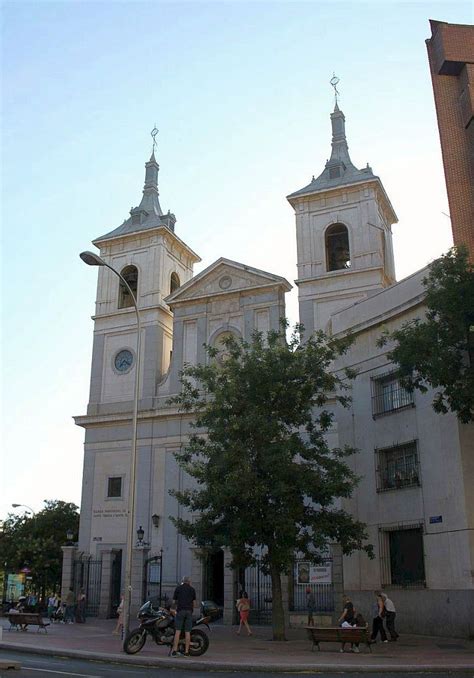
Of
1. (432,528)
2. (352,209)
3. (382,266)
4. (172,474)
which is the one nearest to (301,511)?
(432,528)

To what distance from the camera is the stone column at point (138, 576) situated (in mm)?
35031

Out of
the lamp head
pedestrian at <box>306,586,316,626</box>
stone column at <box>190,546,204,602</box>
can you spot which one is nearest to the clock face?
stone column at <box>190,546,204,602</box>

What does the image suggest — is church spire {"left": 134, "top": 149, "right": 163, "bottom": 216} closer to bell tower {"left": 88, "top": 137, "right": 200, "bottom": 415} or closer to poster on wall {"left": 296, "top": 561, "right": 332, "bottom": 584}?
bell tower {"left": 88, "top": 137, "right": 200, "bottom": 415}

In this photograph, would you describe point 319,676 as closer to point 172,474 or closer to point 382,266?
point 172,474

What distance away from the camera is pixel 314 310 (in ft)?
128

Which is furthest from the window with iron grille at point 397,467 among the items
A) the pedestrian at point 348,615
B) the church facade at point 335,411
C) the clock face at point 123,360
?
the clock face at point 123,360

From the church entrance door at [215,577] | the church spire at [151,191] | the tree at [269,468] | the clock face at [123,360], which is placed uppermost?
the church spire at [151,191]

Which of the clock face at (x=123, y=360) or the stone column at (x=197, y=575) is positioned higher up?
the clock face at (x=123, y=360)

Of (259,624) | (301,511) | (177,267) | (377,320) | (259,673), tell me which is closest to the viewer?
(259,673)

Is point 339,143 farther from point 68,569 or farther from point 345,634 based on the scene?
point 345,634

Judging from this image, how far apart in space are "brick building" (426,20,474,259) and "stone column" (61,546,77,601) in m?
25.9

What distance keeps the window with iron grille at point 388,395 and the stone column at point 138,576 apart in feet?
55.9

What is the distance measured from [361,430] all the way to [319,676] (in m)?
12.7

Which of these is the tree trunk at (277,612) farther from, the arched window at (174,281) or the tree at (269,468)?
the arched window at (174,281)
